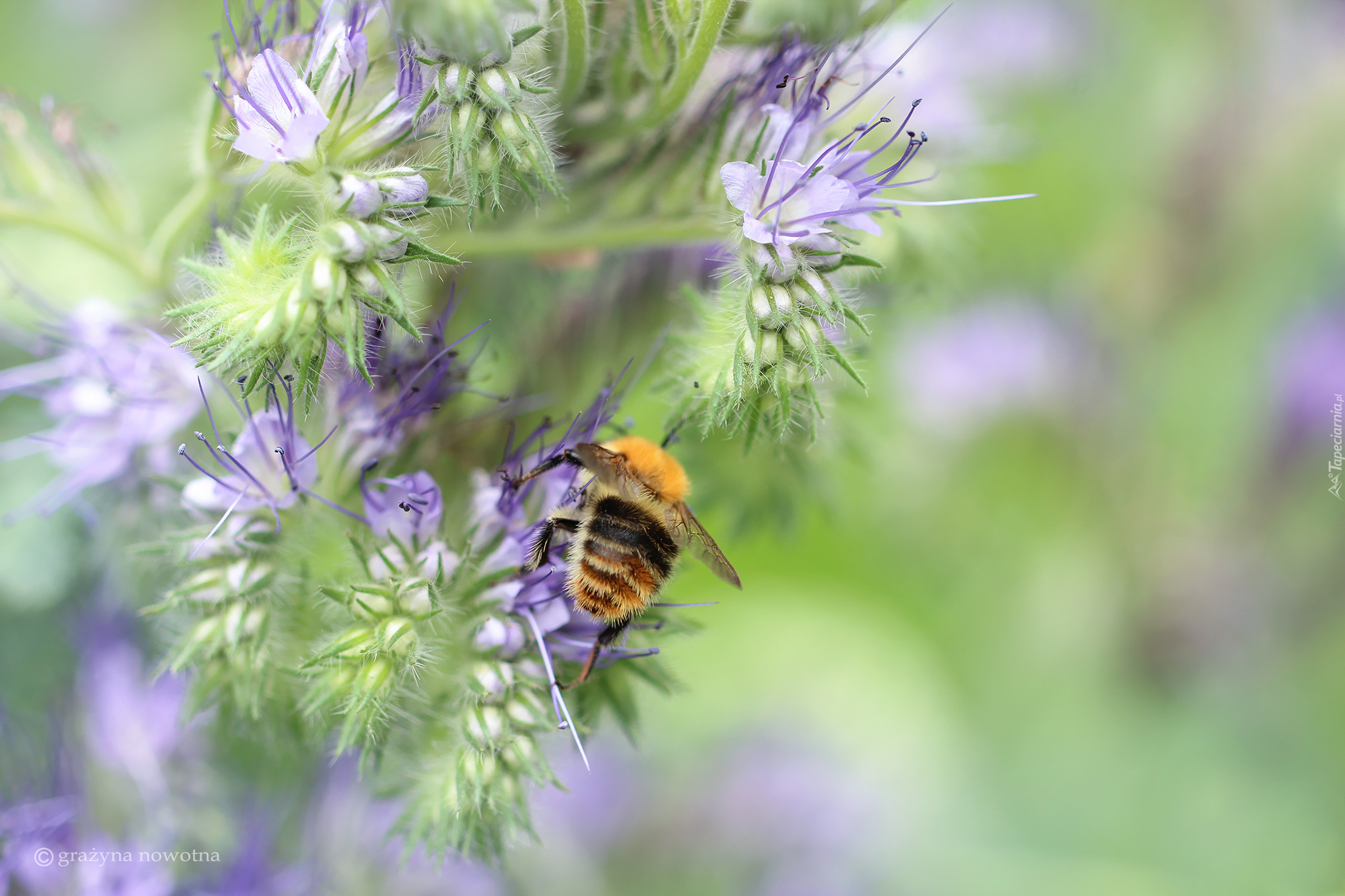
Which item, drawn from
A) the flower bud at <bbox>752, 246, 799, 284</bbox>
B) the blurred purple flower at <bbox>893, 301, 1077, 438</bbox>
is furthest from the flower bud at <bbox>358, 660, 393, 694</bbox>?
the blurred purple flower at <bbox>893, 301, 1077, 438</bbox>

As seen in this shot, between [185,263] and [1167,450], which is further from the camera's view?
[1167,450]

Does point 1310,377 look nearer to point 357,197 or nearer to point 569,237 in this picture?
point 569,237

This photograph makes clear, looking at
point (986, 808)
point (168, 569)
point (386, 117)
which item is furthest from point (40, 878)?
point (986, 808)

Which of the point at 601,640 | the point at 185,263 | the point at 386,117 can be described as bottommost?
the point at 601,640

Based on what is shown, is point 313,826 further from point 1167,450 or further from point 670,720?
point 1167,450

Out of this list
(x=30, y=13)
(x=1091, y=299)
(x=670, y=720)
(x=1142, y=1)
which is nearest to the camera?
(x=670, y=720)

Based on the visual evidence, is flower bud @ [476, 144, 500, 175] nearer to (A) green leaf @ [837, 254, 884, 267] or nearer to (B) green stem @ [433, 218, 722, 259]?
(B) green stem @ [433, 218, 722, 259]

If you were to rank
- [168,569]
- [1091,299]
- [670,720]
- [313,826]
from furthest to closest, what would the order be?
[1091,299]
[670,720]
[313,826]
[168,569]

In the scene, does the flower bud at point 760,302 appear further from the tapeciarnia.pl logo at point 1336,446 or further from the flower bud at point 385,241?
the tapeciarnia.pl logo at point 1336,446
